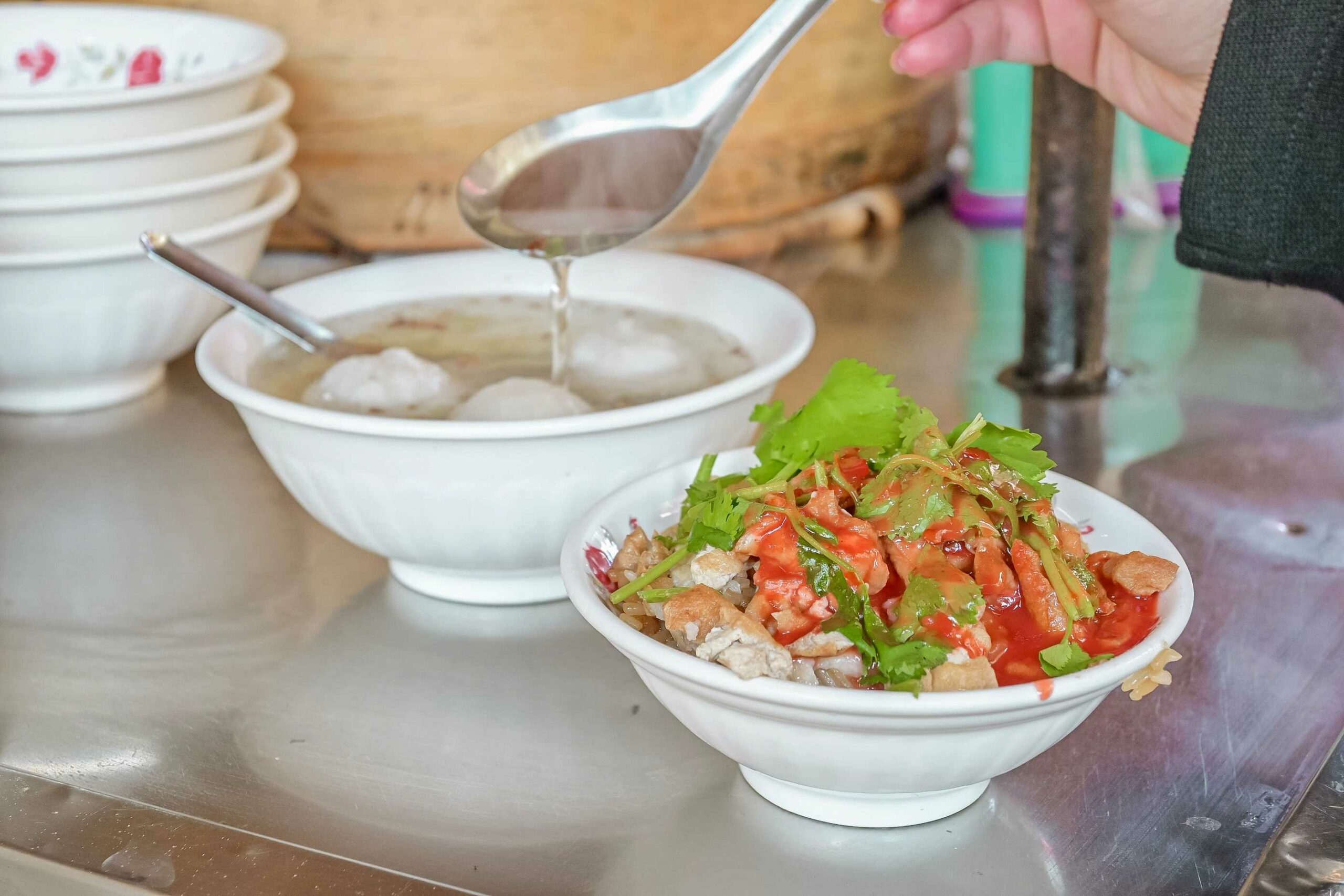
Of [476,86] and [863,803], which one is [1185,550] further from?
[476,86]

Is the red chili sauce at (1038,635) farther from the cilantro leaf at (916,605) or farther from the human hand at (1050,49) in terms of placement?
the human hand at (1050,49)

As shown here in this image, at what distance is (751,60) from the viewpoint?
0.94m

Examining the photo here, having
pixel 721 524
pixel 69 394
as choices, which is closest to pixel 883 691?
pixel 721 524

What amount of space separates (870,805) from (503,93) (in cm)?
95

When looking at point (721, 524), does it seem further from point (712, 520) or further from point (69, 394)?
point (69, 394)

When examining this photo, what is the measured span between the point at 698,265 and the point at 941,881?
1.84 feet

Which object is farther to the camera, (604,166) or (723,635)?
(604,166)

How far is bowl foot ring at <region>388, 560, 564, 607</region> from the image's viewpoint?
0.91 meters

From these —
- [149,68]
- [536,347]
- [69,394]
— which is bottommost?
[69,394]

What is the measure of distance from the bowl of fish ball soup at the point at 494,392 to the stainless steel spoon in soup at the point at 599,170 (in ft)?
0.21

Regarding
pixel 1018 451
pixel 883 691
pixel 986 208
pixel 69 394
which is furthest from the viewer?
pixel 986 208

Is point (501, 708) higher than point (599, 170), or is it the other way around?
point (599, 170)

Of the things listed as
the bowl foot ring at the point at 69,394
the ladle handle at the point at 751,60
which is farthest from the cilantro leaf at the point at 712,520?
the bowl foot ring at the point at 69,394

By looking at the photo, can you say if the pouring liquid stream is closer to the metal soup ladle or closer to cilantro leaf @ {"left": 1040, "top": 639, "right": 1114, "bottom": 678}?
the metal soup ladle
